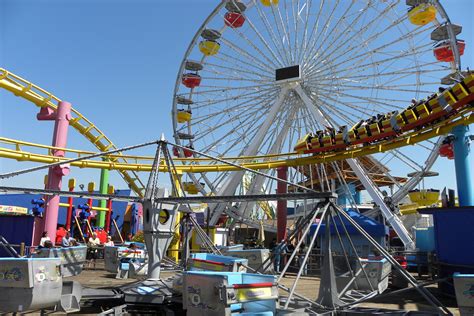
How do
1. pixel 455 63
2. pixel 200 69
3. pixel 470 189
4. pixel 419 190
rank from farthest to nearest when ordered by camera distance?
pixel 200 69
pixel 419 190
pixel 455 63
pixel 470 189

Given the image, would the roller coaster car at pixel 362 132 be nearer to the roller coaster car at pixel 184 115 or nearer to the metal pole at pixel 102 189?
the roller coaster car at pixel 184 115

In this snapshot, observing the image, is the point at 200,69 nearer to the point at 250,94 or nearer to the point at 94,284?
the point at 250,94

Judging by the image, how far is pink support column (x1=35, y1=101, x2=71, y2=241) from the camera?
55.8ft

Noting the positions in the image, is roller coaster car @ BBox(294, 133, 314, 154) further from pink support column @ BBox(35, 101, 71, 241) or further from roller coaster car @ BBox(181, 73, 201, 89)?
pink support column @ BBox(35, 101, 71, 241)

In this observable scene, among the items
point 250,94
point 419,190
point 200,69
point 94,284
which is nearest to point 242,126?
point 250,94

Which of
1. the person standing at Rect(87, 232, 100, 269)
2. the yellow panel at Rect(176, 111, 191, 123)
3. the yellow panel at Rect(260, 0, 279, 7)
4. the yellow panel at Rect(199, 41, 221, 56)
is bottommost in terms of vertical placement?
the person standing at Rect(87, 232, 100, 269)

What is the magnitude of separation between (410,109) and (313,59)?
10.2 meters

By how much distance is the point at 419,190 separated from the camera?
19812 mm

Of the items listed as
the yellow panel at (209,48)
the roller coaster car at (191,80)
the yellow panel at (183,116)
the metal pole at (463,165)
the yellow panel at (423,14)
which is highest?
the yellow panel at (209,48)

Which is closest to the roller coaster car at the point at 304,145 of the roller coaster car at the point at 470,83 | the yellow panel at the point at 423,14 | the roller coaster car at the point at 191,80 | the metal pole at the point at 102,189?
the roller coaster car at the point at 470,83

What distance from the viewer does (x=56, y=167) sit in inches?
672

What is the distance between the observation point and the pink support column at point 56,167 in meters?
17.0

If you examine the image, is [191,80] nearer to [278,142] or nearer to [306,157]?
[278,142]

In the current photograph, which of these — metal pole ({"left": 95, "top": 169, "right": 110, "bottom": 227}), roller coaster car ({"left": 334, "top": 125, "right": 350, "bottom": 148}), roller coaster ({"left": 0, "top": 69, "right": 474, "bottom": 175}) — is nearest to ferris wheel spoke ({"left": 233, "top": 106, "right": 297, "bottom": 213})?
roller coaster ({"left": 0, "top": 69, "right": 474, "bottom": 175})
